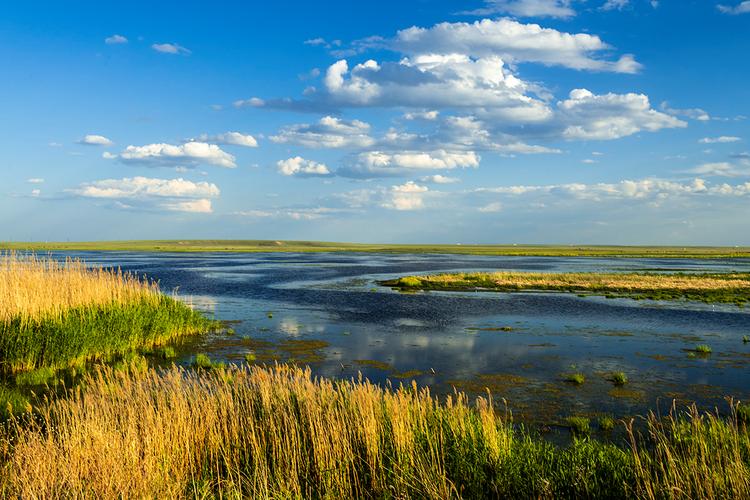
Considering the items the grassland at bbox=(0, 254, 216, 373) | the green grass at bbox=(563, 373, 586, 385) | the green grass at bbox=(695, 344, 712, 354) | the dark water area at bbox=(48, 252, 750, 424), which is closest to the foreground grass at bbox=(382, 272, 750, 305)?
the dark water area at bbox=(48, 252, 750, 424)

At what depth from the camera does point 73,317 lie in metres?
21.0

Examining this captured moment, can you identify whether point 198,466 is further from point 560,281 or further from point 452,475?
point 560,281

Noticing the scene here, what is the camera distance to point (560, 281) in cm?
6094

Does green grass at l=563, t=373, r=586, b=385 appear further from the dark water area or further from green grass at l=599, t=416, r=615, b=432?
green grass at l=599, t=416, r=615, b=432

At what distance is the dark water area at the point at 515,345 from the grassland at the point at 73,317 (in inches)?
87.7

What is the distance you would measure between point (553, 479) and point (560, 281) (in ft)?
183

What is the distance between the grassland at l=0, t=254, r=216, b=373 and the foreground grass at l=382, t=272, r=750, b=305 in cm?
3359

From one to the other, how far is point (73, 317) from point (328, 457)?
661 inches

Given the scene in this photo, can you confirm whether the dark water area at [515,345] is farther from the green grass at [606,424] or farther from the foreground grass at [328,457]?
the foreground grass at [328,457]

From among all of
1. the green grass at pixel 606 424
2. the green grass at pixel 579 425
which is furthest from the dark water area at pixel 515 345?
the green grass at pixel 606 424

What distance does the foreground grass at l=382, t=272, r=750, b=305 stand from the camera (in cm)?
5006

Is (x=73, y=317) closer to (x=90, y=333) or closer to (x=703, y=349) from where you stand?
(x=90, y=333)

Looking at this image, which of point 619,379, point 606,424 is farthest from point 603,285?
point 606,424

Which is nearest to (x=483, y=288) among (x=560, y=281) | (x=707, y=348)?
(x=560, y=281)
